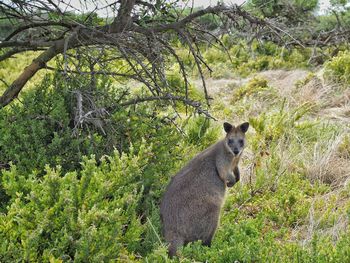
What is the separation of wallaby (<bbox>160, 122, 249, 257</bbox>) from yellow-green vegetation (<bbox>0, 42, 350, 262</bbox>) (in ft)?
0.48

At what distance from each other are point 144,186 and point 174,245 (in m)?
0.80

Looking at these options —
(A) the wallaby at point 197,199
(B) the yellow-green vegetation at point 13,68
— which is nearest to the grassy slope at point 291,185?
(A) the wallaby at point 197,199

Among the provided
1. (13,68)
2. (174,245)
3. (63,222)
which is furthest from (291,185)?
(13,68)

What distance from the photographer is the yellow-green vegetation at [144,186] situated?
12.8 feet

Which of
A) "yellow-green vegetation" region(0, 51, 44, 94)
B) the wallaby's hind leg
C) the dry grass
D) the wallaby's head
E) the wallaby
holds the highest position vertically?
"yellow-green vegetation" region(0, 51, 44, 94)

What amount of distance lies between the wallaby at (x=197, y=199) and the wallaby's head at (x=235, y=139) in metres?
0.02

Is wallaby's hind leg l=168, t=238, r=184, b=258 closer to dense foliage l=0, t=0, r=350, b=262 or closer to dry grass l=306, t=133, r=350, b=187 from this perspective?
dense foliage l=0, t=0, r=350, b=262

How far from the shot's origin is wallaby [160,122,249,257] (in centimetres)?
497

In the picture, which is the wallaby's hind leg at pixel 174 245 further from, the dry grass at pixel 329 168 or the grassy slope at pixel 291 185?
the dry grass at pixel 329 168

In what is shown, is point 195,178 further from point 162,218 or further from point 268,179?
point 268,179

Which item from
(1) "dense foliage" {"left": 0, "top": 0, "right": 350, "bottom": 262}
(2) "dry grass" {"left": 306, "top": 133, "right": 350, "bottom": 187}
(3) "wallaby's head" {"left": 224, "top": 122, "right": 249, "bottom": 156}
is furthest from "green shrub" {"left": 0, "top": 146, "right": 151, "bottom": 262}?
(2) "dry grass" {"left": 306, "top": 133, "right": 350, "bottom": 187}

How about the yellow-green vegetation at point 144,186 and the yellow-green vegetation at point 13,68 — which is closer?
the yellow-green vegetation at point 144,186

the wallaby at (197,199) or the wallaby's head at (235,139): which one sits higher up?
Result: the wallaby's head at (235,139)

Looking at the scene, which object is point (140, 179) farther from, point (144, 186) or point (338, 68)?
point (338, 68)
